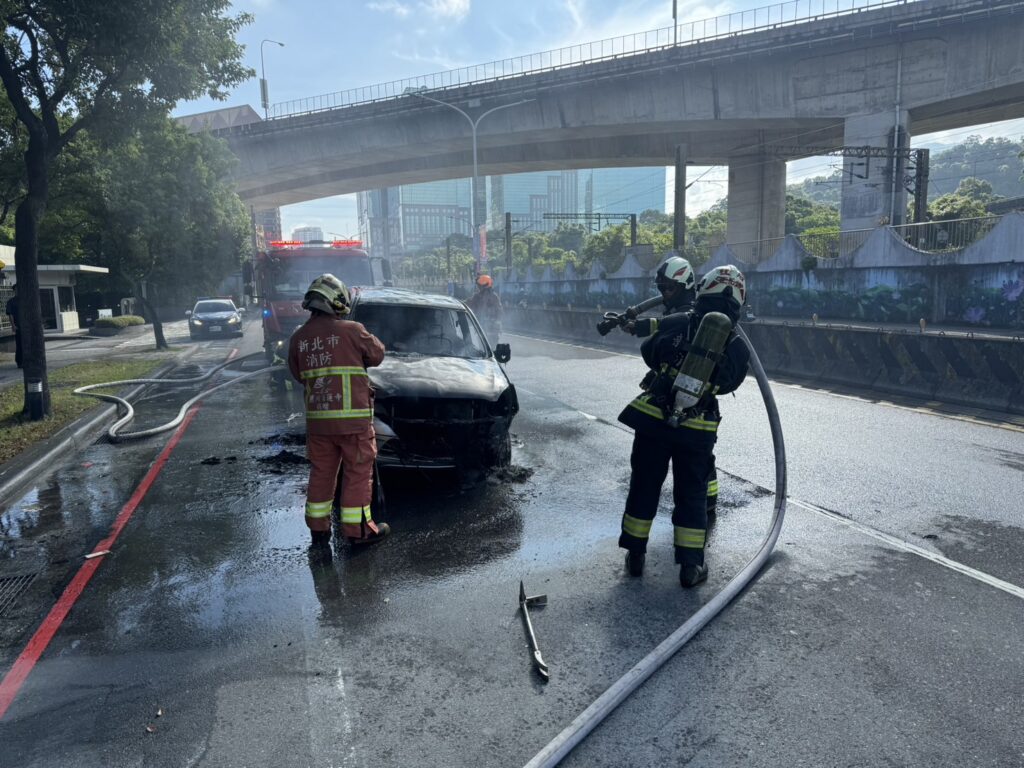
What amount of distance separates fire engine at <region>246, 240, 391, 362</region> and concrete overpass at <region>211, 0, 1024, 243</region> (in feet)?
63.2

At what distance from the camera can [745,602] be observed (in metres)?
4.21

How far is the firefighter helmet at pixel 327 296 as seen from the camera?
5.09m

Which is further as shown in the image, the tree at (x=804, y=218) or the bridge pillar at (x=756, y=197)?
the tree at (x=804, y=218)

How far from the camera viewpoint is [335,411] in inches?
195

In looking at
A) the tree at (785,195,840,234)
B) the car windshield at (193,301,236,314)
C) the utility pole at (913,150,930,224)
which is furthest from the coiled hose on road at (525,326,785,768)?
the tree at (785,195,840,234)

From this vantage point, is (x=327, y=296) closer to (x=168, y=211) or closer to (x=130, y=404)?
(x=130, y=404)

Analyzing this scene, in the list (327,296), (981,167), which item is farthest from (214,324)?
(981,167)

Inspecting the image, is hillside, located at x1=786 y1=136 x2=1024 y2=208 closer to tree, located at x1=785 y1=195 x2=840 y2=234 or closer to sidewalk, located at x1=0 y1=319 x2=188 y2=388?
tree, located at x1=785 y1=195 x2=840 y2=234

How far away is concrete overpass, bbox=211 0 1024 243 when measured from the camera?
2631cm

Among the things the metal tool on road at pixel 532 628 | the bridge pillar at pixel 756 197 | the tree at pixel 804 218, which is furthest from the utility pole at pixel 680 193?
the tree at pixel 804 218

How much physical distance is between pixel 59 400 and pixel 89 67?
500 cm

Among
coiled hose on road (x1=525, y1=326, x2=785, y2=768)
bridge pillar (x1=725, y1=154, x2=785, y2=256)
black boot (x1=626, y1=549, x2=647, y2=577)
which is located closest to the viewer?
coiled hose on road (x1=525, y1=326, x2=785, y2=768)

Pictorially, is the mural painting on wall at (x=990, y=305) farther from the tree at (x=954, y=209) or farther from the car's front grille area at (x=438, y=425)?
the tree at (x=954, y=209)

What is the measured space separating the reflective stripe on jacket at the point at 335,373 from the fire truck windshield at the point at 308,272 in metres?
10.7
